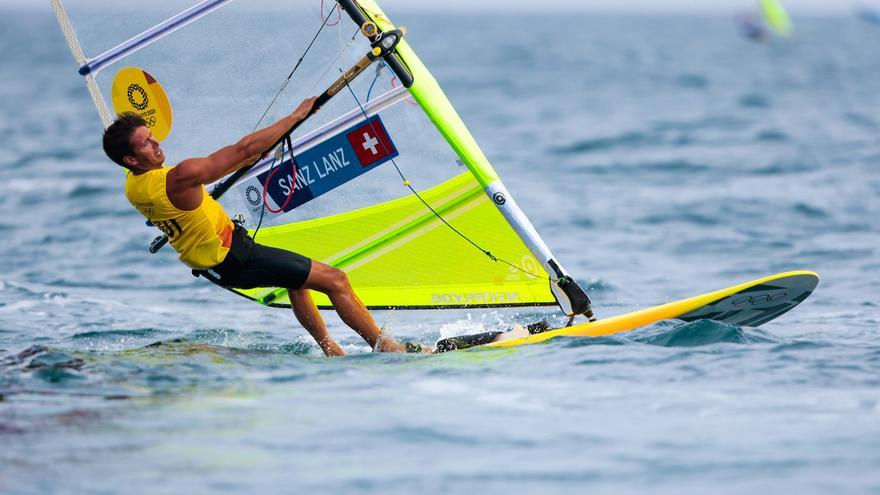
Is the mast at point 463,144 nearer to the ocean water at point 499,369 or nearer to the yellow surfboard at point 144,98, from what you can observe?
the ocean water at point 499,369

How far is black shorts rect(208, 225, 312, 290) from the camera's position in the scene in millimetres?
6641

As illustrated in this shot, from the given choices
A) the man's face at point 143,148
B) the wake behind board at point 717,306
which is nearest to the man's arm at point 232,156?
the man's face at point 143,148

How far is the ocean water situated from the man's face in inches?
44.8

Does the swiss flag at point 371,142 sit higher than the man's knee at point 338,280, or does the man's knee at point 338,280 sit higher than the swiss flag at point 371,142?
the swiss flag at point 371,142

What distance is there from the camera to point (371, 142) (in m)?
7.00

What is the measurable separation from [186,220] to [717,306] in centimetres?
314

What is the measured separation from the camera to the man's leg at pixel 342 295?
22.1 ft

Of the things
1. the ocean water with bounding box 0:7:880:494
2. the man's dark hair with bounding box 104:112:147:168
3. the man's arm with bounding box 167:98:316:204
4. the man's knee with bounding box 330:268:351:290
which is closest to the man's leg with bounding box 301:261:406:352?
the man's knee with bounding box 330:268:351:290

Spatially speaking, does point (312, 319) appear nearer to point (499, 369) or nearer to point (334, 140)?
point (334, 140)

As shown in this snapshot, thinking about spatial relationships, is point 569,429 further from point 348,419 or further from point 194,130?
point 194,130

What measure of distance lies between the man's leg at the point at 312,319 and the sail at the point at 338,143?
0.50m

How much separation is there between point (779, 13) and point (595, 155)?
24.3 metres

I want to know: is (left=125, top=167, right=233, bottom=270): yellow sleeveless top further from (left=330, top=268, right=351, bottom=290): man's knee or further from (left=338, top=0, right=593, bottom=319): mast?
(left=338, top=0, right=593, bottom=319): mast

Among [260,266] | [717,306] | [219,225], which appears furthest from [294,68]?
[717,306]
